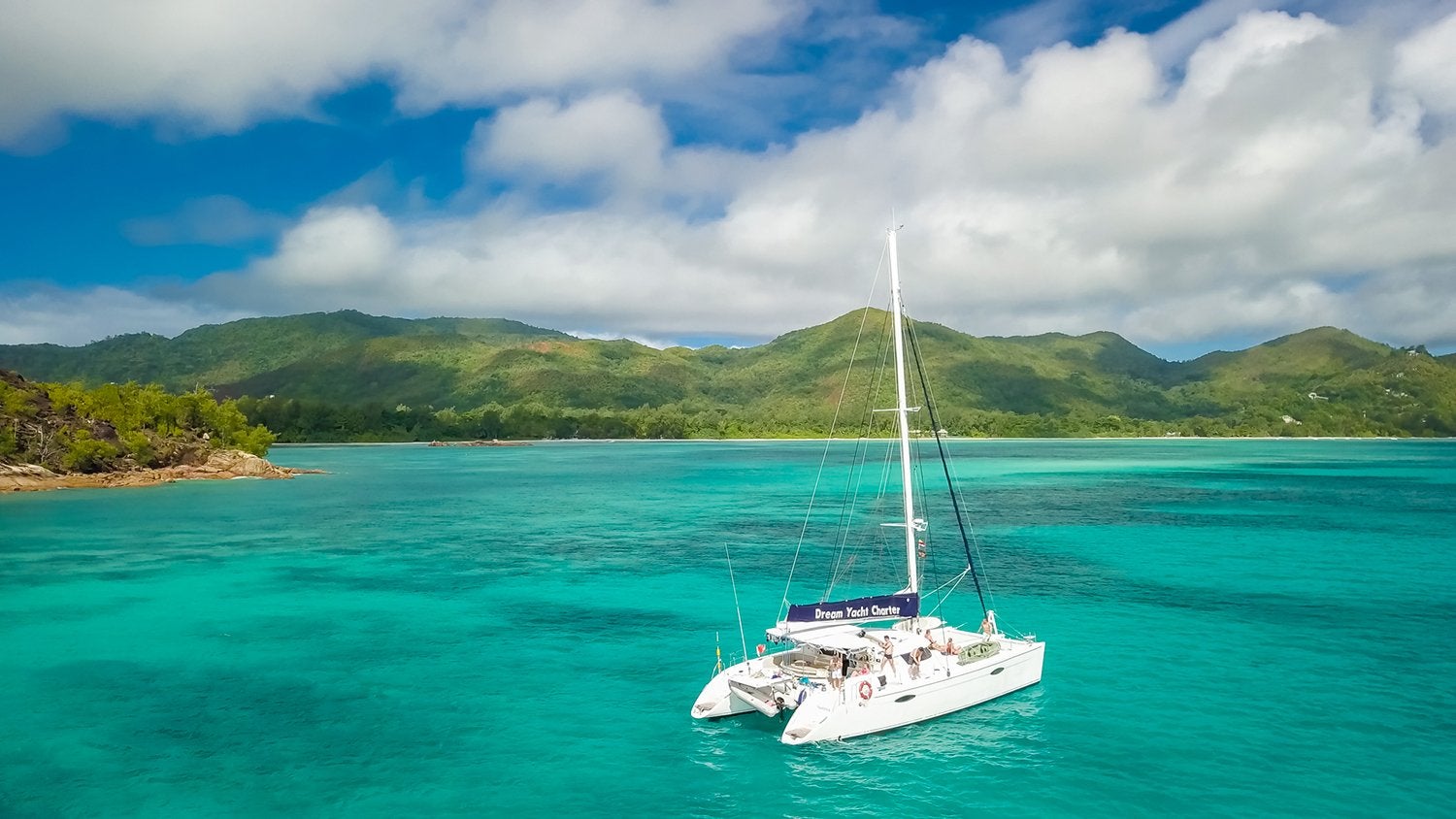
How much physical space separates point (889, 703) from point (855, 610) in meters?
4.42

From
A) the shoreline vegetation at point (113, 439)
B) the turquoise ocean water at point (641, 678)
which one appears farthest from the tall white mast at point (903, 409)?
the shoreline vegetation at point (113, 439)

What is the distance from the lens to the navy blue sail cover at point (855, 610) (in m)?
30.9

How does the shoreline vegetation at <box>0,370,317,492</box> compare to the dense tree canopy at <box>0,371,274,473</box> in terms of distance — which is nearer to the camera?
the shoreline vegetation at <box>0,370,317,492</box>

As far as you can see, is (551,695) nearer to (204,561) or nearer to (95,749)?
(95,749)

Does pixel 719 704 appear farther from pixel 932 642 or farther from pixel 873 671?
pixel 932 642

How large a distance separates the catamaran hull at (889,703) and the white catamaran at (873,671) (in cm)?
3

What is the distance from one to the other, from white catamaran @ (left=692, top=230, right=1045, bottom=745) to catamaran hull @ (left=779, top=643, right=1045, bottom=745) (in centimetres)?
3

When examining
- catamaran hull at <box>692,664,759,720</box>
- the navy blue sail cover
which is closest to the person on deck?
the navy blue sail cover

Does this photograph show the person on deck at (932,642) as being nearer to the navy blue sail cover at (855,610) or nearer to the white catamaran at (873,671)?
the white catamaran at (873,671)

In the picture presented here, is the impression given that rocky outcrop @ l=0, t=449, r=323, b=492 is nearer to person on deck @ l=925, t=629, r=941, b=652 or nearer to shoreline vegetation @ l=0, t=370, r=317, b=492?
shoreline vegetation @ l=0, t=370, r=317, b=492

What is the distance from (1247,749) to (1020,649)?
7.57 m

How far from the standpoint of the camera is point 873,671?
27953 millimetres

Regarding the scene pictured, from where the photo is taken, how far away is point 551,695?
107ft

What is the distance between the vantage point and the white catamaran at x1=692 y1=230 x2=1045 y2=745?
26953mm
